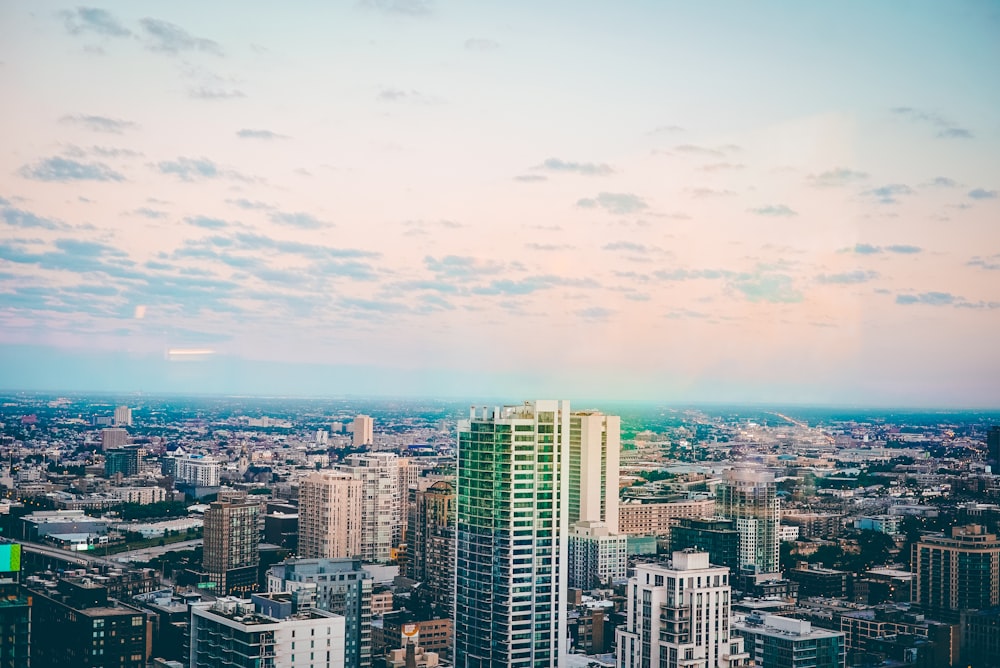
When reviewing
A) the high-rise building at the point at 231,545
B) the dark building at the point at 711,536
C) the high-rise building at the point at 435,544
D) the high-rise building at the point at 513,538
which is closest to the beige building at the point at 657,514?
the dark building at the point at 711,536

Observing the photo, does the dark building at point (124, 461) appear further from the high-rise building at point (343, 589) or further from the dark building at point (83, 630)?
the dark building at point (83, 630)

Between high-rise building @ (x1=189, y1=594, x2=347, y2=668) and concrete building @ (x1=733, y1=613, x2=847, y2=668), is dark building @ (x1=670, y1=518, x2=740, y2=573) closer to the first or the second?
concrete building @ (x1=733, y1=613, x2=847, y2=668)

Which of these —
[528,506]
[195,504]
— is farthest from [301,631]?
[195,504]

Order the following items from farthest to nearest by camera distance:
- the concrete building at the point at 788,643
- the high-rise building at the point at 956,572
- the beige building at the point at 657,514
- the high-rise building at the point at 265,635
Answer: the beige building at the point at 657,514
the high-rise building at the point at 956,572
the concrete building at the point at 788,643
the high-rise building at the point at 265,635

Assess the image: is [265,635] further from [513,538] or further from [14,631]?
[513,538]

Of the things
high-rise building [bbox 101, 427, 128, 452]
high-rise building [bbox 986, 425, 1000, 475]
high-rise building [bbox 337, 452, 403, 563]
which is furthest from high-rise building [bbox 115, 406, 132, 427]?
high-rise building [bbox 986, 425, 1000, 475]

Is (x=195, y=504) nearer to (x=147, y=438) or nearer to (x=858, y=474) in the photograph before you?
(x=147, y=438)
